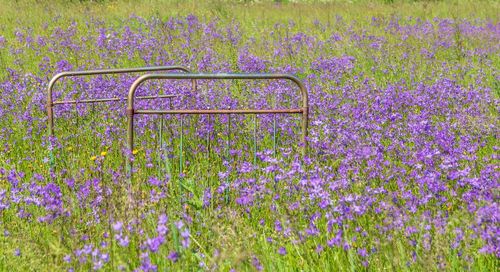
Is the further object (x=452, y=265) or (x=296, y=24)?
(x=296, y=24)

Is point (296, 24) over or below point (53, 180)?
over

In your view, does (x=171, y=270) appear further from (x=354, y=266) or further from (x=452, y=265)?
(x=452, y=265)

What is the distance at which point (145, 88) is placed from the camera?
6.40 m

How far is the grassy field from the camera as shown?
2.63 meters

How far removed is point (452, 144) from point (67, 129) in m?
3.33

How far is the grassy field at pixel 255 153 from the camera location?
2629 millimetres

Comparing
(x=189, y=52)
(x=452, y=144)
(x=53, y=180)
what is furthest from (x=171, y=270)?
(x=189, y=52)

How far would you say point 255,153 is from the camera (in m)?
3.97

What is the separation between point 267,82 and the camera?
701cm

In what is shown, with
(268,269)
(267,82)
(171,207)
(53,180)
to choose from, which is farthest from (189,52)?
(268,269)

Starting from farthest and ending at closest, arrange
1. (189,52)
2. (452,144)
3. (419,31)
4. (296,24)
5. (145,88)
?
(296,24)
(419,31)
(189,52)
(145,88)
(452,144)

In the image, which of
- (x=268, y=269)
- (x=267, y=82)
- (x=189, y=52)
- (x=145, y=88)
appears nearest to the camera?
(x=268, y=269)

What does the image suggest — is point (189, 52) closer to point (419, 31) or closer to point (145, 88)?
point (145, 88)

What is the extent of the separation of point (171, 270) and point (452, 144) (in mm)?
2416
